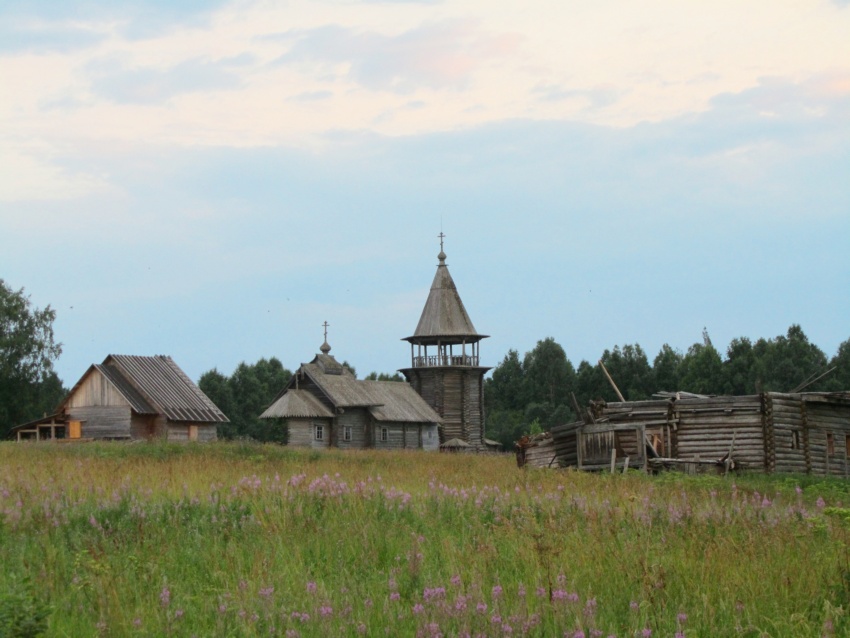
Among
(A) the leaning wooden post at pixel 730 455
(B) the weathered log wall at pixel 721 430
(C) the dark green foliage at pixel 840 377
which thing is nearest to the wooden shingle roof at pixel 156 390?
(B) the weathered log wall at pixel 721 430

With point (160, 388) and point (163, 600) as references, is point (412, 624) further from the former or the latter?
point (160, 388)

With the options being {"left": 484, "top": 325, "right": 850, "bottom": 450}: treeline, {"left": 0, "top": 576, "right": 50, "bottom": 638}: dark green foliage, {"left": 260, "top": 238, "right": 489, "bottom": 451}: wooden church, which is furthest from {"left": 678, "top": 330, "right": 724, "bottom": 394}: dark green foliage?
{"left": 0, "top": 576, "right": 50, "bottom": 638}: dark green foliage

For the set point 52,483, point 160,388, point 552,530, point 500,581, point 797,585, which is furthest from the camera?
point 160,388

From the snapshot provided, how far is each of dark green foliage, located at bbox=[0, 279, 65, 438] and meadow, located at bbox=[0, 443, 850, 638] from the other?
48.4 meters

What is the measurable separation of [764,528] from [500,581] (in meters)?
2.86

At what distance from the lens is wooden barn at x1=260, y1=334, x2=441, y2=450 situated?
175ft

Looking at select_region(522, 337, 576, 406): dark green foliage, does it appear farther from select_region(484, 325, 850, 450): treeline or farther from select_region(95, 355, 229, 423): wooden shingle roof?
select_region(95, 355, 229, 423): wooden shingle roof

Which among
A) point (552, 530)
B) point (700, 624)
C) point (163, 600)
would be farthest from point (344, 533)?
point (700, 624)

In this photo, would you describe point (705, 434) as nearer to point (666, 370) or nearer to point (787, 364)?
point (787, 364)

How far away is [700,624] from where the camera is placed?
6438mm

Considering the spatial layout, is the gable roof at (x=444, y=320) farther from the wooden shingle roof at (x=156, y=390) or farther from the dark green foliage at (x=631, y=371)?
the dark green foliage at (x=631, y=371)

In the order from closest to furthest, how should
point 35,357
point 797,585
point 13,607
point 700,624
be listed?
point 13,607 → point 700,624 → point 797,585 → point 35,357

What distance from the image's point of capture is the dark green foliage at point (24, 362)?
5675 cm

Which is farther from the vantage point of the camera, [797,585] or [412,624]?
[797,585]
